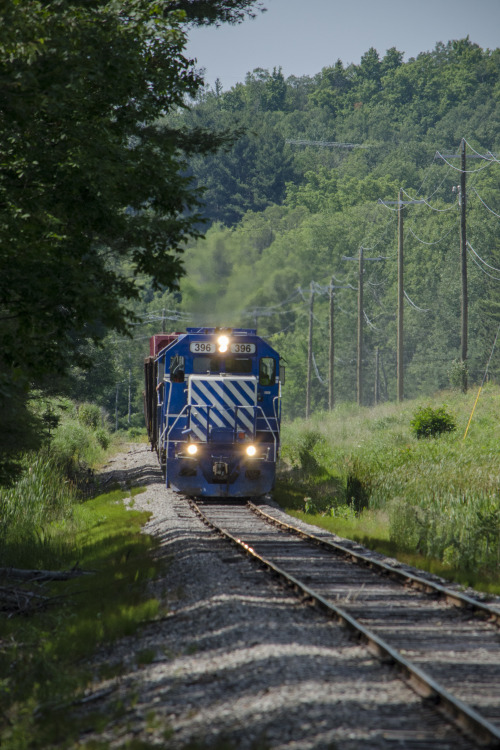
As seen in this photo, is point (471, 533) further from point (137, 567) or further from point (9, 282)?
point (9, 282)

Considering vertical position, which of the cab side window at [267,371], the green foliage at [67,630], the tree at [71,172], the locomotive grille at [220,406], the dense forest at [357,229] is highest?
the dense forest at [357,229]

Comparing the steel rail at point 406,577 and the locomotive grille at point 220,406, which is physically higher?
the locomotive grille at point 220,406

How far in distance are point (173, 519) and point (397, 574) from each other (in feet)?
21.1

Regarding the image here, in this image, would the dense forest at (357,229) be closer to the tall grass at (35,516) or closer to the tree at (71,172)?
the tall grass at (35,516)

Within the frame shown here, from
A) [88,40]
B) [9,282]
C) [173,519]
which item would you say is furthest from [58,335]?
[173,519]

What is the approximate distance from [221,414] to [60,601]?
8545 millimetres

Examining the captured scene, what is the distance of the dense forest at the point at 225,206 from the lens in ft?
32.5

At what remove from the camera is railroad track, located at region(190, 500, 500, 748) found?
613 centimetres

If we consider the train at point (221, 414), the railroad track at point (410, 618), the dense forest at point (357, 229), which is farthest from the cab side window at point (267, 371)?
the dense forest at point (357, 229)

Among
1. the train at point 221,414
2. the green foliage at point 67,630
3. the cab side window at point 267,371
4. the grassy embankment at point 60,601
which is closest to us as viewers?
the green foliage at point 67,630

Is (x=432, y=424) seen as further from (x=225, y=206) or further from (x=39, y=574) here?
(x=225, y=206)

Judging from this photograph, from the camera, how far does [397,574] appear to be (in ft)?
36.6

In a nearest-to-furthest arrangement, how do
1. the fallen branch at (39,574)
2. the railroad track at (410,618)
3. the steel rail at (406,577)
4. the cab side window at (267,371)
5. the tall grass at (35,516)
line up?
the railroad track at (410,618), the steel rail at (406,577), the fallen branch at (39,574), the tall grass at (35,516), the cab side window at (267,371)

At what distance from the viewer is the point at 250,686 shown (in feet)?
21.0
